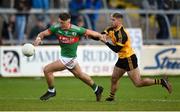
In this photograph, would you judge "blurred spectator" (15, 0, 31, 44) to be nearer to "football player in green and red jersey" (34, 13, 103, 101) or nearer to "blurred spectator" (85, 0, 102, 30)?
"blurred spectator" (85, 0, 102, 30)

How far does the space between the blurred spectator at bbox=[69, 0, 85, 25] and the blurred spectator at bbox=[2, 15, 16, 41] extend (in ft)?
7.37

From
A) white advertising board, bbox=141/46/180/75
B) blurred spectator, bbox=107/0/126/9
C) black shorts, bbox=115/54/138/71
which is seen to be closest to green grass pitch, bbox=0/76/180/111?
black shorts, bbox=115/54/138/71

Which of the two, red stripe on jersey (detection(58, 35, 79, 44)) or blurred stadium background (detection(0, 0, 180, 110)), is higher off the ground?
red stripe on jersey (detection(58, 35, 79, 44))

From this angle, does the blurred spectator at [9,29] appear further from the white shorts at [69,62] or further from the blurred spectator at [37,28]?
the white shorts at [69,62]

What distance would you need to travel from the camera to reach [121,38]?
18500 mm

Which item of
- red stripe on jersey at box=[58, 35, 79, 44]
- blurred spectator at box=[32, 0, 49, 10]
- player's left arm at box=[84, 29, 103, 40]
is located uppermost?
player's left arm at box=[84, 29, 103, 40]

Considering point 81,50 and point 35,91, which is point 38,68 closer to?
point 81,50

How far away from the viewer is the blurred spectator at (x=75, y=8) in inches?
1140

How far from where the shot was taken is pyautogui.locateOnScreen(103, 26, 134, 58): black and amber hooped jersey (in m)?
18.5

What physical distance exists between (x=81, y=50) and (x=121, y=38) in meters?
9.15

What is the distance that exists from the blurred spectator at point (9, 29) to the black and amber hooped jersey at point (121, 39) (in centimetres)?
1064

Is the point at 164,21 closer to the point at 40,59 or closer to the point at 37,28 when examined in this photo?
the point at 37,28

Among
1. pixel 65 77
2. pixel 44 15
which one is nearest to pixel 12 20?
pixel 44 15

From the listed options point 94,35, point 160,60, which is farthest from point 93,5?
point 94,35
